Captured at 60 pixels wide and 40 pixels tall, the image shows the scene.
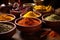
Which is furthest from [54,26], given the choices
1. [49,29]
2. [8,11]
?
[8,11]

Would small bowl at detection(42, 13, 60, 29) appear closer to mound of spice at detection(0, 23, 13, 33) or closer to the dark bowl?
the dark bowl

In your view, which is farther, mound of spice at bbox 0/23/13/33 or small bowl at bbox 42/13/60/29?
small bowl at bbox 42/13/60/29

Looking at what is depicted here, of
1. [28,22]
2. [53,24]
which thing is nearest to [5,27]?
[28,22]

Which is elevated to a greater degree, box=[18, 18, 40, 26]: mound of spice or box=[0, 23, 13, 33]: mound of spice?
box=[18, 18, 40, 26]: mound of spice

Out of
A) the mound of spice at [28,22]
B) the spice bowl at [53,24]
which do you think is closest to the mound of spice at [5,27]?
the mound of spice at [28,22]

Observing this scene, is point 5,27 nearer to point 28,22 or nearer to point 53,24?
point 28,22

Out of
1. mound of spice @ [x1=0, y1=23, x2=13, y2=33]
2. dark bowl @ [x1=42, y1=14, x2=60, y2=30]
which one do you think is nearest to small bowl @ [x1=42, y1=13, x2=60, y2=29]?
dark bowl @ [x1=42, y1=14, x2=60, y2=30]

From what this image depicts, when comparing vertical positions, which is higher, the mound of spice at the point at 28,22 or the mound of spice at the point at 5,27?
the mound of spice at the point at 28,22

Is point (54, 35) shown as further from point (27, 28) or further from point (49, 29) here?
point (27, 28)

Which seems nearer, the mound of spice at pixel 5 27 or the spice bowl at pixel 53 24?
the mound of spice at pixel 5 27

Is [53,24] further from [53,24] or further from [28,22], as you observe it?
[28,22]

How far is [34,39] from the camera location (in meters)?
0.97

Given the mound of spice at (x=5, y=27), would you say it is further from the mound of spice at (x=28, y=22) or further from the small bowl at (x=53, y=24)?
the small bowl at (x=53, y=24)

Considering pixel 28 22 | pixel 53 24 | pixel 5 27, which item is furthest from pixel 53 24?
pixel 5 27
